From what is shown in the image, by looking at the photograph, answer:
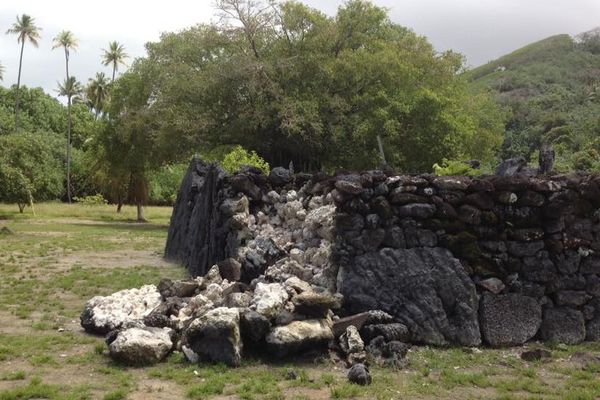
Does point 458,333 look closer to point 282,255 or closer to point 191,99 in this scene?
point 282,255

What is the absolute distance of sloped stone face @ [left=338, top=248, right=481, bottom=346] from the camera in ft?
25.3

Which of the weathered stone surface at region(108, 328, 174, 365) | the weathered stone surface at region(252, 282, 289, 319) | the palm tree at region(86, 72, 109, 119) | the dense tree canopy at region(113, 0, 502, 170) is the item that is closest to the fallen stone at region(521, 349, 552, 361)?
the weathered stone surface at region(252, 282, 289, 319)

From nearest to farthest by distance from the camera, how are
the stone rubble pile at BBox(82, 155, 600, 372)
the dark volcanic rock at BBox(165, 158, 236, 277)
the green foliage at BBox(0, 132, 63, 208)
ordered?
the stone rubble pile at BBox(82, 155, 600, 372), the dark volcanic rock at BBox(165, 158, 236, 277), the green foliage at BBox(0, 132, 63, 208)

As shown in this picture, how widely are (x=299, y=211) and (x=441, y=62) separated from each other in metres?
20.2

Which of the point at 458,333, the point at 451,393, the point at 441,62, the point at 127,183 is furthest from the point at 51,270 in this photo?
the point at 127,183

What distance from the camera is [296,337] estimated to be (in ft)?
22.6

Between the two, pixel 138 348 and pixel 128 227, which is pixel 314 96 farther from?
pixel 138 348

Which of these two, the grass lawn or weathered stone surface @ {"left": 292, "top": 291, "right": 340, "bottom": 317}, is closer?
the grass lawn

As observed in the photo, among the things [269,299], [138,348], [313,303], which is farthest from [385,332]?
[138,348]

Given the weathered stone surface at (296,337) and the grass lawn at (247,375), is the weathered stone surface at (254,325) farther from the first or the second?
the grass lawn at (247,375)

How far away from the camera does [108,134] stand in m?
34.7

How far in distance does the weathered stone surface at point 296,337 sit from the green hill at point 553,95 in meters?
15.7

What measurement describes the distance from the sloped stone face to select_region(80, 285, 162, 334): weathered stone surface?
8.73ft

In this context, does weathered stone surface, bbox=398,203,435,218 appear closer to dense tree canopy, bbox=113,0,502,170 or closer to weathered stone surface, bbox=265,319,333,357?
weathered stone surface, bbox=265,319,333,357
